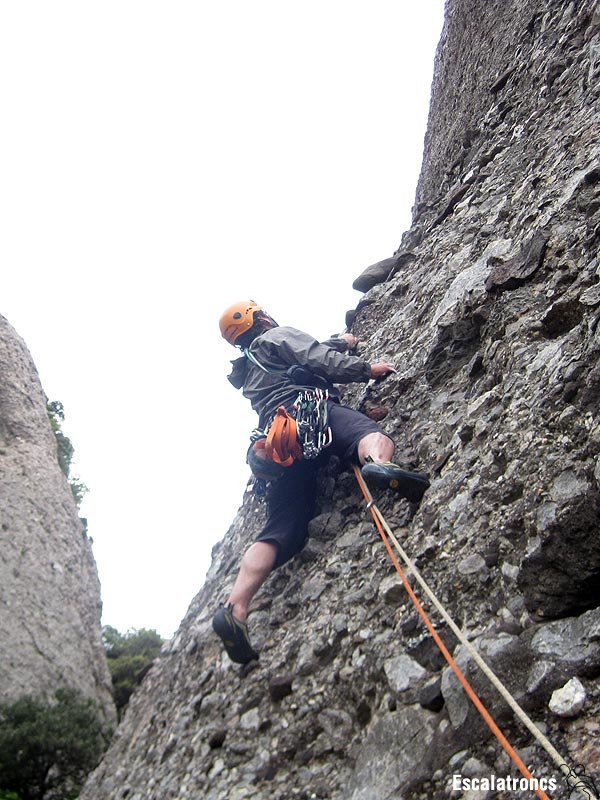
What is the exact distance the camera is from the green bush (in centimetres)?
793

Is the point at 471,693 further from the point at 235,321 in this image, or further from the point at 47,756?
the point at 47,756

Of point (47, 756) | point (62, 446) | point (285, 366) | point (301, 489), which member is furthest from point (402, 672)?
point (62, 446)

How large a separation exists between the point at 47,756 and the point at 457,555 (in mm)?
Result: 6815

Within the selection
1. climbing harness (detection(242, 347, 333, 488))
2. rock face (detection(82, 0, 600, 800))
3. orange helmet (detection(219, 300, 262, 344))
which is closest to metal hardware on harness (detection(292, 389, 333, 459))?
climbing harness (detection(242, 347, 333, 488))

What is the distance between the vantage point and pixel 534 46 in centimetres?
781

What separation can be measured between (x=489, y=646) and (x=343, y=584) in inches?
61.2

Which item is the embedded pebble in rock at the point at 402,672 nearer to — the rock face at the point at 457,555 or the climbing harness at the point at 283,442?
the rock face at the point at 457,555

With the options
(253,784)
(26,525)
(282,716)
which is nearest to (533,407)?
(282,716)

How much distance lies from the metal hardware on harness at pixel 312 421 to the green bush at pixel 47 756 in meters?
5.64

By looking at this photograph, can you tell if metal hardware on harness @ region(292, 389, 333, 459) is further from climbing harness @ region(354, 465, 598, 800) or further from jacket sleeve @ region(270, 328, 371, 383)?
climbing harness @ region(354, 465, 598, 800)

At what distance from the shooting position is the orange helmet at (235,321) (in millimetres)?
6254

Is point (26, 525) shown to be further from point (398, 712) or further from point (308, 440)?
point (398, 712)

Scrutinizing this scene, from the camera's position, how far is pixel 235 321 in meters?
6.25

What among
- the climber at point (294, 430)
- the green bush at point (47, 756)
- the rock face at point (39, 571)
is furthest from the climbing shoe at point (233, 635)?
the rock face at point (39, 571)
